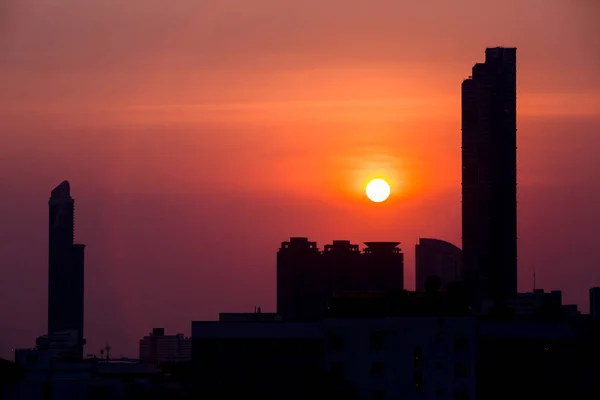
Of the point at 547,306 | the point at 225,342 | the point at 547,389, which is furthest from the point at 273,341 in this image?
the point at 547,306

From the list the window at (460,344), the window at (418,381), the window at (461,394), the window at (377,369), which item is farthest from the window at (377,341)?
the window at (461,394)

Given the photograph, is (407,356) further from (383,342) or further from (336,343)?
(336,343)

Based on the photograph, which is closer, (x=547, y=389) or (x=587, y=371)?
(x=547, y=389)

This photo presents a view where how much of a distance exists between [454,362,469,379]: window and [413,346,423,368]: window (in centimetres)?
219

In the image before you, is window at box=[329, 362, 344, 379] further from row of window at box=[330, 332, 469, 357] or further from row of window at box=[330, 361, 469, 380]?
row of window at box=[330, 332, 469, 357]

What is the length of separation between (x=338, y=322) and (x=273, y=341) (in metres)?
8.22

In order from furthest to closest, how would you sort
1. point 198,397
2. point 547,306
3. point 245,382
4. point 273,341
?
1. point 547,306
2. point 273,341
3. point 245,382
4. point 198,397

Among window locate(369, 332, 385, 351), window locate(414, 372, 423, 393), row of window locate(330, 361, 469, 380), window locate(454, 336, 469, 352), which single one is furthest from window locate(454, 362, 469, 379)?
window locate(369, 332, 385, 351)

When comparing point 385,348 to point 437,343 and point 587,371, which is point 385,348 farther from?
point 587,371

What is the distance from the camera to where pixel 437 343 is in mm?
115938

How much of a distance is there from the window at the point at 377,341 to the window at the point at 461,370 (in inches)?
186

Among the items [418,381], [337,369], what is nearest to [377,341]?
[337,369]

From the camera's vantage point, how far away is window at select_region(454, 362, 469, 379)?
115 metres

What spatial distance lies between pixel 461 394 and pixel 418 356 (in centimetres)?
349
